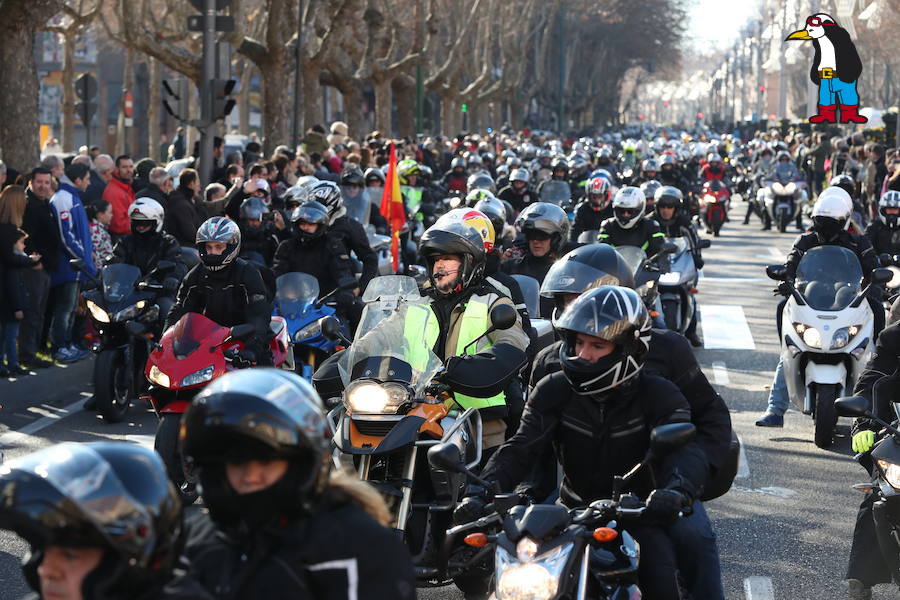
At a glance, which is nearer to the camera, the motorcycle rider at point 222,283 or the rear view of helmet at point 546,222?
the motorcycle rider at point 222,283

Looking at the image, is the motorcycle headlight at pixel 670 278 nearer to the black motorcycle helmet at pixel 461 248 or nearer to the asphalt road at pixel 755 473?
the asphalt road at pixel 755 473

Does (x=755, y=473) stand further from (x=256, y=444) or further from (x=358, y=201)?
(x=358, y=201)

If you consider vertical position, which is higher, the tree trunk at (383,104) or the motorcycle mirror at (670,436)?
the tree trunk at (383,104)

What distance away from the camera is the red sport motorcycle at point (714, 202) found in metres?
30.9

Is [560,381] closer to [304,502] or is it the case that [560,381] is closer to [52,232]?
[304,502]

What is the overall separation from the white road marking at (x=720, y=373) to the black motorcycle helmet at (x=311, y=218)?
3.72 meters

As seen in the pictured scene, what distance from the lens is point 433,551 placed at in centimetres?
695

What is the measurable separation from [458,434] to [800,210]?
1073 inches

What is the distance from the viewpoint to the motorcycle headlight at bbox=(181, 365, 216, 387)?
9078 mm

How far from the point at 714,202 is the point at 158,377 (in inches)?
897

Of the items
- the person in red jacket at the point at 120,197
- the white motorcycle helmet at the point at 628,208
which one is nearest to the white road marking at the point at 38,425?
the person in red jacket at the point at 120,197

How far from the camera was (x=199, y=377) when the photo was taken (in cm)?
917

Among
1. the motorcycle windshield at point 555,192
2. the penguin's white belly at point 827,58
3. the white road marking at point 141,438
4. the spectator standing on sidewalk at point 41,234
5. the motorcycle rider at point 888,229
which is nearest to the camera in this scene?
the white road marking at point 141,438

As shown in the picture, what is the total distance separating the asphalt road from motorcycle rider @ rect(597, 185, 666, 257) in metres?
1.23
